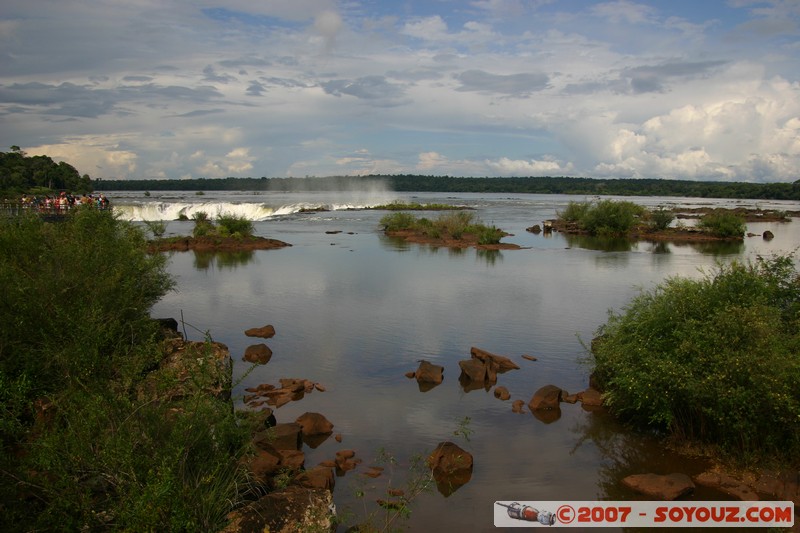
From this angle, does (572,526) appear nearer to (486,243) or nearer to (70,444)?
(70,444)

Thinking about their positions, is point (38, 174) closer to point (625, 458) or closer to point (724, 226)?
point (724, 226)

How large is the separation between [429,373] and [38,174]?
10865 cm

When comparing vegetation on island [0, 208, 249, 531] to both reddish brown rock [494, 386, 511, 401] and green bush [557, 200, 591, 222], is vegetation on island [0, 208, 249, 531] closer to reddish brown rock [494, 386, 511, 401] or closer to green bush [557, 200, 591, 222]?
reddish brown rock [494, 386, 511, 401]

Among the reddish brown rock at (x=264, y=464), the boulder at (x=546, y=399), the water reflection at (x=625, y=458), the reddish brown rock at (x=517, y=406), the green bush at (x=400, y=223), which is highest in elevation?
the green bush at (x=400, y=223)

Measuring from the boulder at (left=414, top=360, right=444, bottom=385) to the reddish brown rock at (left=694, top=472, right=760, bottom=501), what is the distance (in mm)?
6060

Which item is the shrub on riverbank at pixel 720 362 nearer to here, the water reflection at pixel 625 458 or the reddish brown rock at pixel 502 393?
the water reflection at pixel 625 458

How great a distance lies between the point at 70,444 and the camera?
584cm

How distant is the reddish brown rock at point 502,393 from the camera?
1355 cm

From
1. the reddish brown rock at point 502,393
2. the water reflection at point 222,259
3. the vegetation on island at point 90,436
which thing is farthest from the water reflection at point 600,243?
the vegetation on island at point 90,436

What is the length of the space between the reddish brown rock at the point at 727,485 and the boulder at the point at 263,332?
40.1ft

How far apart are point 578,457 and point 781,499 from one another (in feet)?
10.0

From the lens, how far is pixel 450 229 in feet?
160

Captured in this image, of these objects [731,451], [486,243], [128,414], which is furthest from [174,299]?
[486,243]

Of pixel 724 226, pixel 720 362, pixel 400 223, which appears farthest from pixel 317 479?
pixel 724 226
